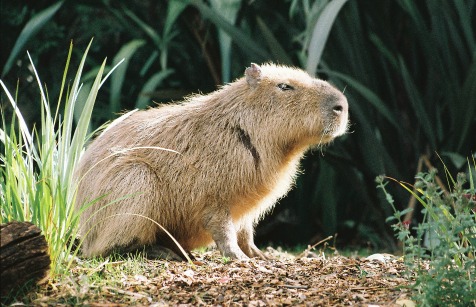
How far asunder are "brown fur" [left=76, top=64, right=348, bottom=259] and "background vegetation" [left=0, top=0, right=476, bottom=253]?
48.4 inches

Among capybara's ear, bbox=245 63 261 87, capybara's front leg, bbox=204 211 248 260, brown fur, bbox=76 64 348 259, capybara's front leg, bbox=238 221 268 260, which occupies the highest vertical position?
capybara's ear, bbox=245 63 261 87

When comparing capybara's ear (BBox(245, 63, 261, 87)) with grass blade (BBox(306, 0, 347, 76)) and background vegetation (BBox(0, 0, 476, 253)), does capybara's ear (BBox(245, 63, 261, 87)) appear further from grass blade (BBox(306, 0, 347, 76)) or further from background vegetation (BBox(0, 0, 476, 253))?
background vegetation (BBox(0, 0, 476, 253))

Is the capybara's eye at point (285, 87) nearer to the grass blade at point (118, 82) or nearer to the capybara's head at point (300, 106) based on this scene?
the capybara's head at point (300, 106)

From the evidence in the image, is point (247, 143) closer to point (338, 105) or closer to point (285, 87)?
point (285, 87)

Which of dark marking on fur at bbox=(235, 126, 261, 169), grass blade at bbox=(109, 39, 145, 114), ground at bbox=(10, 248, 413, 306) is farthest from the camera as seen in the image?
grass blade at bbox=(109, 39, 145, 114)

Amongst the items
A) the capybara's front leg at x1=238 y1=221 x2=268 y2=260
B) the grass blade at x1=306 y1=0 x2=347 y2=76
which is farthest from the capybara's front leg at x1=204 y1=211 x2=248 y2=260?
the grass blade at x1=306 y1=0 x2=347 y2=76

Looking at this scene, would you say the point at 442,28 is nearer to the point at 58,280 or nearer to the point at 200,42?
the point at 200,42

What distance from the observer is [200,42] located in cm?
764

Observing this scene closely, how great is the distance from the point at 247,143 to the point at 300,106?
1.37 feet

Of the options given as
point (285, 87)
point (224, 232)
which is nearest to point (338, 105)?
point (285, 87)

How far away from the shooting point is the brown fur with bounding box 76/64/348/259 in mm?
4309

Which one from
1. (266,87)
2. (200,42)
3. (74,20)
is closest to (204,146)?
(266,87)

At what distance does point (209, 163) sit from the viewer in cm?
441

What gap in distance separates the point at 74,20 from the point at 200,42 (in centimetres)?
253
